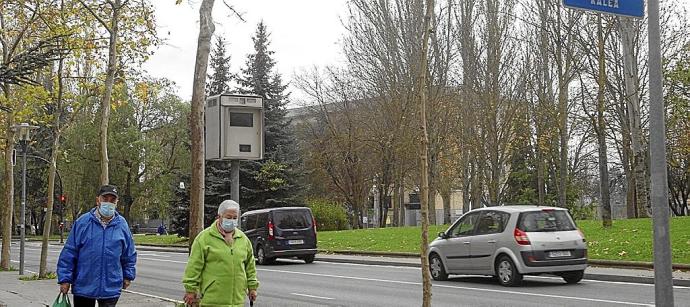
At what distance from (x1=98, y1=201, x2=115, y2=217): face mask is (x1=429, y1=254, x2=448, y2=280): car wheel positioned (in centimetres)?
→ 1079

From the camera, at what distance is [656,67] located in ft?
19.1

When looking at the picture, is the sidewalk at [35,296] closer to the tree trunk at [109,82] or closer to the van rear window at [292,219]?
the tree trunk at [109,82]

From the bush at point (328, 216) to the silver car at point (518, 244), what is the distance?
95.1 feet

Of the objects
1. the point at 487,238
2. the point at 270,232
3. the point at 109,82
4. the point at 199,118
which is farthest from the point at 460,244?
the point at 270,232

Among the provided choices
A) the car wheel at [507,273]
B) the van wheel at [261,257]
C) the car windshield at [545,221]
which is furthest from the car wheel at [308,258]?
the car windshield at [545,221]

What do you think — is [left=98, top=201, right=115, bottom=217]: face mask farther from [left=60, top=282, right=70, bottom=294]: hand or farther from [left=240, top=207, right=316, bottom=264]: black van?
[left=240, top=207, right=316, bottom=264]: black van

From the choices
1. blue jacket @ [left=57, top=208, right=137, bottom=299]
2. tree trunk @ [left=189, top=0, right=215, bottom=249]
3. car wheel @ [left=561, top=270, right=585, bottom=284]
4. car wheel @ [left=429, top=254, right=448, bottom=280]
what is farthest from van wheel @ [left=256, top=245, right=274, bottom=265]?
blue jacket @ [left=57, top=208, right=137, bottom=299]

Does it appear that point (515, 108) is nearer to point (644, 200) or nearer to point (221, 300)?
point (644, 200)

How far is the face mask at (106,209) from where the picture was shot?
7434mm

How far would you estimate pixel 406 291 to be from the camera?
15.5 m

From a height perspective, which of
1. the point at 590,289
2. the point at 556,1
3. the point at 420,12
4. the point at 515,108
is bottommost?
the point at 590,289

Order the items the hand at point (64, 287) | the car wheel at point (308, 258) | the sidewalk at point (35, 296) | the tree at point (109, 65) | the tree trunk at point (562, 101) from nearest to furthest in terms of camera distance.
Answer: the hand at point (64, 287)
the sidewalk at point (35, 296)
the tree at point (109, 65)
the car wheel at point (308, 258)
the tree trunk at point (562, 101)

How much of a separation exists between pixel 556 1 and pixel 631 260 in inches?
465

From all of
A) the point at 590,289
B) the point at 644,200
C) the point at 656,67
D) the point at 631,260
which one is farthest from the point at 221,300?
the point at 644,200
